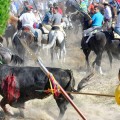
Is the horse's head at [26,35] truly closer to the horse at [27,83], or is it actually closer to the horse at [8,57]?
the horse at [8,57]

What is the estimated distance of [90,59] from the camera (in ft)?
61.0

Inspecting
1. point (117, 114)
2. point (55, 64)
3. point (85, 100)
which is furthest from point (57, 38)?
point (117, 114)

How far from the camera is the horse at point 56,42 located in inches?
713

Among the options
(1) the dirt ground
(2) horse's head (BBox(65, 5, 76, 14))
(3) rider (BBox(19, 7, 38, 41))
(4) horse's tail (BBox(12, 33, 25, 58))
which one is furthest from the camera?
(2) horse's head (BBox(65, 5, 76, 14))

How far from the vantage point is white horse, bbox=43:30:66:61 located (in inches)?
713

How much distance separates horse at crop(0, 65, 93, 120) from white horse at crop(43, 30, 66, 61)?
8790 millimetres

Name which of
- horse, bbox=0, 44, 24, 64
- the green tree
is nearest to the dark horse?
Result: the green tree

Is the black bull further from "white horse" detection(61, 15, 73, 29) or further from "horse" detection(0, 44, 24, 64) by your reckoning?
"white horse" detection(61, 15, 73, 29)

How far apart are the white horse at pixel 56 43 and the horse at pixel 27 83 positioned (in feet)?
28.8

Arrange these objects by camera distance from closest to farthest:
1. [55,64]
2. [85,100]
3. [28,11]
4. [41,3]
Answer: [85,100] < [55,64] < [28,11] < [41,3]

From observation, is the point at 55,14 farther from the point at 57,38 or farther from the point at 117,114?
the point at 117,114

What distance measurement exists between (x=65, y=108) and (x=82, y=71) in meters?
6.99

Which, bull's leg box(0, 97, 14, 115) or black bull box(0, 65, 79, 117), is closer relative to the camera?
black bull box(0, 65, 79, 117)

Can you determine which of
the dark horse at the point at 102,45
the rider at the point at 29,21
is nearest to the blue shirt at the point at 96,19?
the dark horse at the point at 102,45
